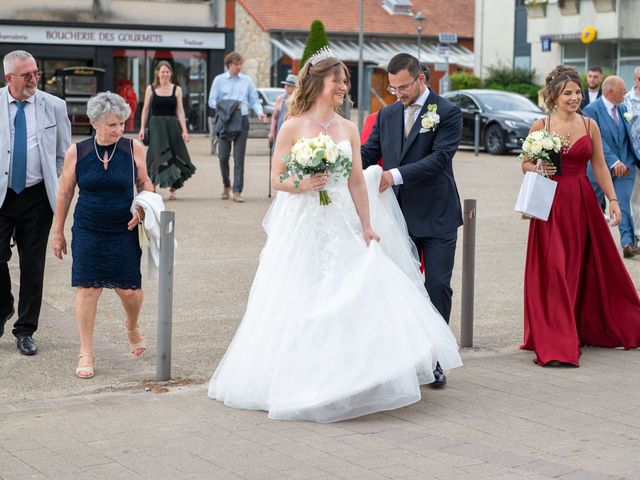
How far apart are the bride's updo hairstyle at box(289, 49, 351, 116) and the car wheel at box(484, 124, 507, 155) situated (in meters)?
22.2

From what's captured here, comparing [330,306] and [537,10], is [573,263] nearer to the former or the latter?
[330,306]

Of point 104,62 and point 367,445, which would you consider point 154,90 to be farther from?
point 104,62

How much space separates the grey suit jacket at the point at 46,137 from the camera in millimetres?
7691

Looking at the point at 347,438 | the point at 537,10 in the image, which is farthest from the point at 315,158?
the point at 537,10

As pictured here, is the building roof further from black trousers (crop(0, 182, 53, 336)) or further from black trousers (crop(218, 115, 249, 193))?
black trousers (crop(0, 182, 53, 336))

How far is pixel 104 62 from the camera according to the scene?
130 ft

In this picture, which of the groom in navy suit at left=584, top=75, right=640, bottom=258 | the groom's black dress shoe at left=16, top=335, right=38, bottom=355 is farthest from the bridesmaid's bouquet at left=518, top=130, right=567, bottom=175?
the groom in navy suit at left=584, top=75, right=640, bottom=258

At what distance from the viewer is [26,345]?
7754mm

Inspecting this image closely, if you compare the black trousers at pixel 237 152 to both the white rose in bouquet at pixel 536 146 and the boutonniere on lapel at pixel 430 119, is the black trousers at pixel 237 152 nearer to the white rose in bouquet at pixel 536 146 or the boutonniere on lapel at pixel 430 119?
the white rose in bouquet at pixel 536 146

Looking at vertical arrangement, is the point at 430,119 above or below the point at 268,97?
below

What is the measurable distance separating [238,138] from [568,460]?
12090mm

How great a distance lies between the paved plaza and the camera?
17.6 ft

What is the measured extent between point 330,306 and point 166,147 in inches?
421

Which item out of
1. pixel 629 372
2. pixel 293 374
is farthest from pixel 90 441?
pixel 629 372
